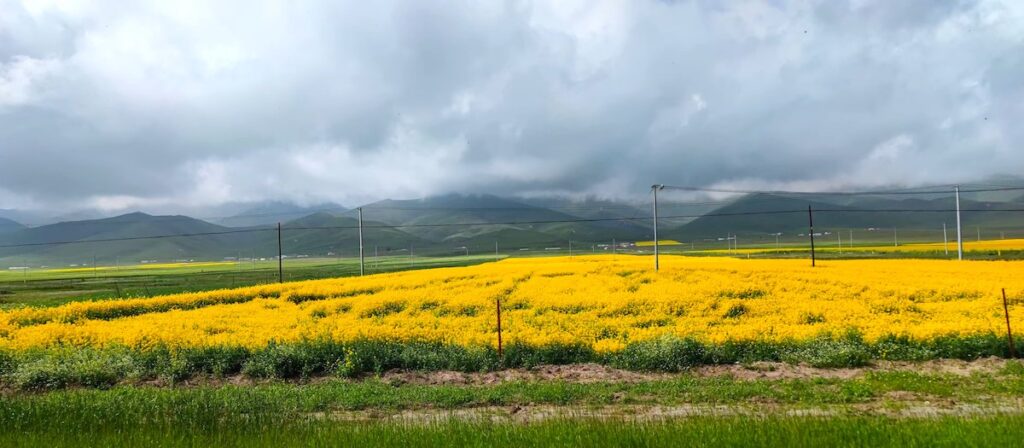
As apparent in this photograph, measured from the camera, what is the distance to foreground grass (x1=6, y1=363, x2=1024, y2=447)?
22.8 ft

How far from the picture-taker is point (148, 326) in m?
19.9

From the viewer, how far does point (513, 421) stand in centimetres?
957

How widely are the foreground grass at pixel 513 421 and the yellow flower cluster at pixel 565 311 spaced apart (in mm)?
4004

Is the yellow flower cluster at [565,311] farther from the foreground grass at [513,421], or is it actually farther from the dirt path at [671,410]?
the dirt path at [671,410]

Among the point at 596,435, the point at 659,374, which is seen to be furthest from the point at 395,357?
the point at 596,435

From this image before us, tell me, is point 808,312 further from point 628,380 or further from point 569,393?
point 569,393

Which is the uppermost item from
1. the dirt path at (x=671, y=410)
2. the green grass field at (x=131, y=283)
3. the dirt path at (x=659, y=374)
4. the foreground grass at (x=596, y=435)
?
the foreground grass at (x=596, y=435)

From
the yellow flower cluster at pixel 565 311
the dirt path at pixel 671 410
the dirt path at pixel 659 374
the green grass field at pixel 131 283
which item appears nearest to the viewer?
the dirt path at pixel 671 410

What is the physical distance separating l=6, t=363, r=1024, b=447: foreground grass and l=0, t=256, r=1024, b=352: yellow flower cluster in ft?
13.1

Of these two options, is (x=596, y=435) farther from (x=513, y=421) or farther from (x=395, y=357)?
(x=395, y=357)

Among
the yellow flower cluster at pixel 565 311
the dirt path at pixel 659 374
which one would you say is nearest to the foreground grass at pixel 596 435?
the dirt path at pixel 659 374

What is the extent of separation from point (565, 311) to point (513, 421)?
42.6 feet

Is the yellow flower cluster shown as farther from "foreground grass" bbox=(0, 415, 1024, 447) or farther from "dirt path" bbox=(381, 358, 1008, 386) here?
"foreground grass" bbox=(0, 415, 1024, 447)

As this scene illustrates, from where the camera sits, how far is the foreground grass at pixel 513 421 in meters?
6.94
